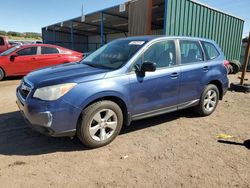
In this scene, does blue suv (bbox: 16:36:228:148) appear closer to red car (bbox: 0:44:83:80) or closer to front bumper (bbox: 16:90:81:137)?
front bumper (bbox: 16:90:81:137)

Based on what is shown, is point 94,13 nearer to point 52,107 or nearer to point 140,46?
point 140,46

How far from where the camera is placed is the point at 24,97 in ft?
11.6

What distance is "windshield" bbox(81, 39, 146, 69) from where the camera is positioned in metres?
3.93

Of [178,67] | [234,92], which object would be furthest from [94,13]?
Answer: [178,67]

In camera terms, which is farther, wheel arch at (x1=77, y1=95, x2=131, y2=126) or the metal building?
the metal building

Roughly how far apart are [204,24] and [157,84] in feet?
32.8

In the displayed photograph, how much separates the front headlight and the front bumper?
66 mm

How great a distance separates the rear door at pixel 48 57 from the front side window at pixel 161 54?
700cm

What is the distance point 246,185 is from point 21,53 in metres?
9.43

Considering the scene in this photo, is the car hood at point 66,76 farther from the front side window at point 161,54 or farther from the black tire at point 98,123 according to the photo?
the front side window at point 161,54

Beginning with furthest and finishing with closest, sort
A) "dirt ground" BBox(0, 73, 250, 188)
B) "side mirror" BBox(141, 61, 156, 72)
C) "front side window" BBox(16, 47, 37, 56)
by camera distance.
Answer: "front side window" BBox(16, 47, 37, 56), "side mirror" BBox(141, 61, 156, 72), "dirt ground" BBox(0, 73, 250, 188)

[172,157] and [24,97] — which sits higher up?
[24,97]

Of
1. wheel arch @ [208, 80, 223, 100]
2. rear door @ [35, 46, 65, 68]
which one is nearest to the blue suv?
wheel arch @ [208, 80, 223, 100]

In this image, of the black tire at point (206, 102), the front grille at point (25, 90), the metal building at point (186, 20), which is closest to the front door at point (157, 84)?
the black tire at point (206, 102)
